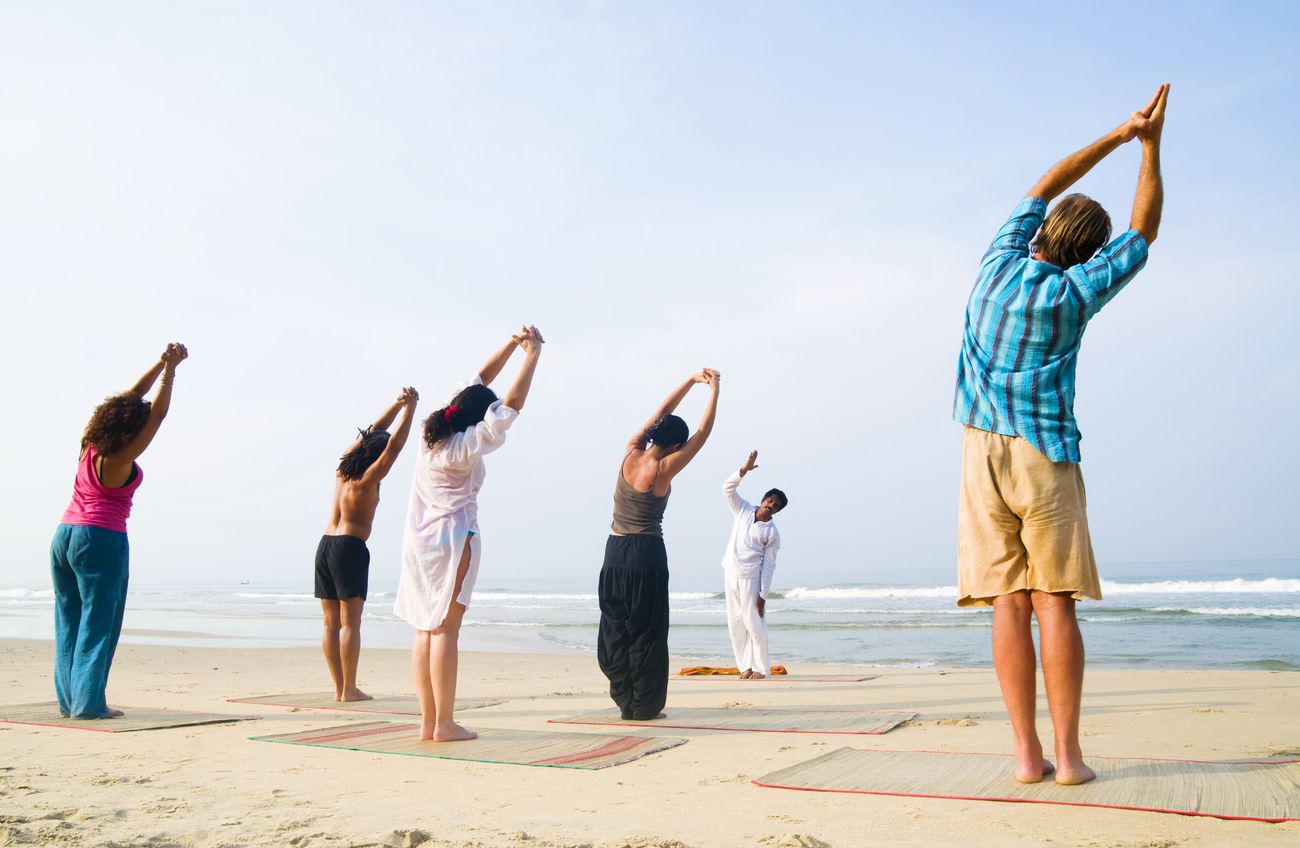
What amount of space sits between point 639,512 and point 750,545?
403 centimetres

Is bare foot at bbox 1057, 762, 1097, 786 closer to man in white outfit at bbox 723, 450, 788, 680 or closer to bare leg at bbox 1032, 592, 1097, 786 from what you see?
bare leg at bbox 1032, 592, 1097, 786

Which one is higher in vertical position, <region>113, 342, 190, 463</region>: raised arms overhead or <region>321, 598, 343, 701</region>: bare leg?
<region>113, 342, 190, 463</region>: raised arms overhead

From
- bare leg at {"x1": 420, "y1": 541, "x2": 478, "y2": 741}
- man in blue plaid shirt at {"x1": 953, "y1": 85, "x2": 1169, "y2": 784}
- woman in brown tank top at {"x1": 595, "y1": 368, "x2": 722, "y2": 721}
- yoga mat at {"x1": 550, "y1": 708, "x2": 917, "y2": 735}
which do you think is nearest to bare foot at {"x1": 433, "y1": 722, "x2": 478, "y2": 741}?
bare leg at {"x1": 420, "y1": 541, "x2": 478, "y2": 741}

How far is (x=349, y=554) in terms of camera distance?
683cm

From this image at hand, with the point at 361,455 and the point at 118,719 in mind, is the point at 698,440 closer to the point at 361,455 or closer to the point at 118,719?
the point at 361,455

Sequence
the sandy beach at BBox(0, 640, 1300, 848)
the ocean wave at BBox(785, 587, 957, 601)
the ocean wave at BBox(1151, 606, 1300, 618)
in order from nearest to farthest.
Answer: the sandy beach at BBox(0, 640, 1300, 848) < the ocean wave at BBox(1151, 606, 1300, 618) < the ocean wave at BBox(785, 587, 957, 601)

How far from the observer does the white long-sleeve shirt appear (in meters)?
9.75

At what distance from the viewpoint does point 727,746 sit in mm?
4598

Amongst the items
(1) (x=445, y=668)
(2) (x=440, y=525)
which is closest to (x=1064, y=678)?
(1) (x=445, y=668)

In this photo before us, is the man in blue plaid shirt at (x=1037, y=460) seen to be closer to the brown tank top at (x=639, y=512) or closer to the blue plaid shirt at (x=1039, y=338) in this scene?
the blue plaid shirt at (x=1039, y=338)

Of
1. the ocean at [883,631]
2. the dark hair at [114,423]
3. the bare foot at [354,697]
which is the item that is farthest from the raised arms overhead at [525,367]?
the ocean at [883,631]

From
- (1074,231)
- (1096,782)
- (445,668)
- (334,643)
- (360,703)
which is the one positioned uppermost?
(1074,231)

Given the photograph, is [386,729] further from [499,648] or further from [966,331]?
[499,648]

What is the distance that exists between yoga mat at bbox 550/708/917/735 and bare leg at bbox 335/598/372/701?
1.83 metres
